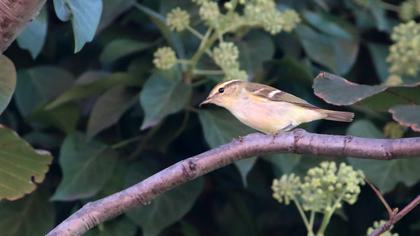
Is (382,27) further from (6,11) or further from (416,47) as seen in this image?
(6,11)

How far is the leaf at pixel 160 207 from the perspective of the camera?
279cm

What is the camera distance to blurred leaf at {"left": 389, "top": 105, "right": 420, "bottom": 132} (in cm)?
180

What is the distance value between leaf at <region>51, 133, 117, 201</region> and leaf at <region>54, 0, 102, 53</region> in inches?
31.5

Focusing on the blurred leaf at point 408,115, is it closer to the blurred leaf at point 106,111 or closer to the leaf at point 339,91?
the leaf at point 339,91

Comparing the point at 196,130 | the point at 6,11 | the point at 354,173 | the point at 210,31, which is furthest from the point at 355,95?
the point at 196,130

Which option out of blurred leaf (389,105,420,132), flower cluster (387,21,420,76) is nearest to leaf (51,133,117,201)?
flower cluster (387,21,420,76)

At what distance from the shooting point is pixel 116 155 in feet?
9.65

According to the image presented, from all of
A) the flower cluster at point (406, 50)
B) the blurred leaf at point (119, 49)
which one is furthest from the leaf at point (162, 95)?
the flower cluster at point (406, 50)

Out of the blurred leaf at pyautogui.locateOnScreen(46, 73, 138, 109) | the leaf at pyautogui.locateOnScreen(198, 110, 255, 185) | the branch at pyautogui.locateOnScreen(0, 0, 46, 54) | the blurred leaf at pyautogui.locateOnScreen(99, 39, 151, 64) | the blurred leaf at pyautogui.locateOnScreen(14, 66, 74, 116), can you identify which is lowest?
the leaf at pyautogui.locateOnScreen(198, 110, 255, 185)

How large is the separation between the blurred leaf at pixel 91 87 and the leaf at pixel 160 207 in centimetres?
26

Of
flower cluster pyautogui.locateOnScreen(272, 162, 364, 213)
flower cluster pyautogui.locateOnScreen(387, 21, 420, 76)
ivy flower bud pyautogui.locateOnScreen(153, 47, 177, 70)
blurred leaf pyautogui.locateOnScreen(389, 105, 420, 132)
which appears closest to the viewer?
blurred leaf pyautogui.locateOnScreen(389, 105, 420, 132)

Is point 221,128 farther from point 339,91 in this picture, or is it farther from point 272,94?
point 339,91

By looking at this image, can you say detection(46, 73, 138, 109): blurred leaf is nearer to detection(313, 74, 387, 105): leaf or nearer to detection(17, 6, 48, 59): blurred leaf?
detection(17, 6, 48, 59): blurred leaf

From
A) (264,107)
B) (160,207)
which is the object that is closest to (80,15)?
(264,107)
